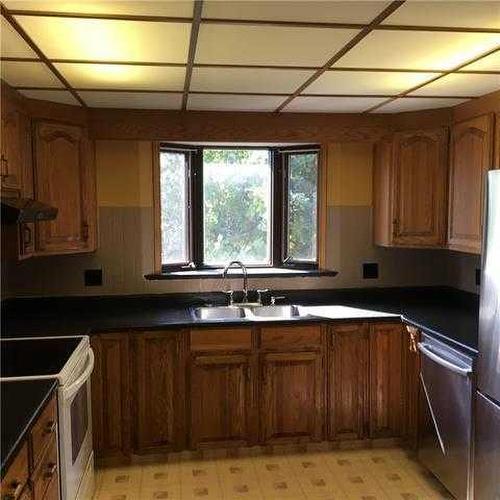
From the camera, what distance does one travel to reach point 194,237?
3775 mm

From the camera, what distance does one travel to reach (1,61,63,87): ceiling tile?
228 centimetres

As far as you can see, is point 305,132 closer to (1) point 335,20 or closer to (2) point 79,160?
(2) point 79,160

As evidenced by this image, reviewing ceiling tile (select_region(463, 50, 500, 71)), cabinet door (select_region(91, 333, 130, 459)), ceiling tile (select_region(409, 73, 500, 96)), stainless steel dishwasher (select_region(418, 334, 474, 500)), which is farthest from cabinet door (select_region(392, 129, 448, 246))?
cabinet door (select_region(91, 333, 130, 459))

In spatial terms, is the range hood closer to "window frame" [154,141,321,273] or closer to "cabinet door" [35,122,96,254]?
"cabinet door" [35,122,96,254]

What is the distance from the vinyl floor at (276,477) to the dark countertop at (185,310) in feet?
2.67

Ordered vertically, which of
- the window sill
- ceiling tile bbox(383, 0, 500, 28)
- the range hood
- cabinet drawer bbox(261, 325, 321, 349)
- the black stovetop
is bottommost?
cabinet drawer bbox(261, 325, 321, 349)

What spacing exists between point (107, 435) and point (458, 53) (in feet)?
8.56

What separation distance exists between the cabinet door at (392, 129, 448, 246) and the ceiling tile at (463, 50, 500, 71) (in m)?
0.93

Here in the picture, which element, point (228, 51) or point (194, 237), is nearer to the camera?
point (228, 51)

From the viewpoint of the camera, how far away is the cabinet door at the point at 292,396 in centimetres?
308

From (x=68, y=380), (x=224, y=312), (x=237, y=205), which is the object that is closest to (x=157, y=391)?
(x=224, y=312)

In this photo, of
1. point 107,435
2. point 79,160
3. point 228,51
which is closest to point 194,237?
point 79,160

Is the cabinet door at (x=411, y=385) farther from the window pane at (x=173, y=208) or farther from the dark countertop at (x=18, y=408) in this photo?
the dark countertop at (x=18, y=408)

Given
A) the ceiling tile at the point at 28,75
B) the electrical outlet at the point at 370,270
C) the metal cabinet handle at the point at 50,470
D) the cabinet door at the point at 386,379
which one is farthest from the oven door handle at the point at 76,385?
the electrical outlet at the point at 370,270
